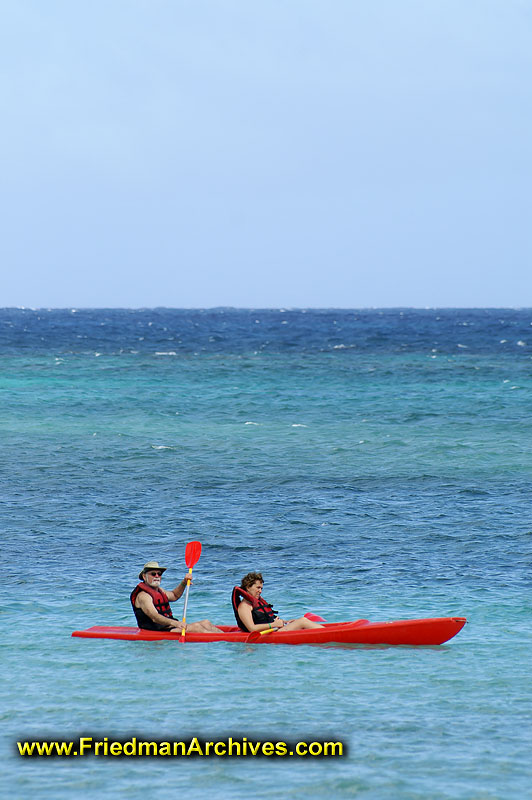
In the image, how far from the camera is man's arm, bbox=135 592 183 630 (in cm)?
1577

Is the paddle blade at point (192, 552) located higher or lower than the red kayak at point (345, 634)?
higher

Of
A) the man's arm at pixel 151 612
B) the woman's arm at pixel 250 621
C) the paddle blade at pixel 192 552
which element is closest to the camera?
the woman's arm at pixel 250 621

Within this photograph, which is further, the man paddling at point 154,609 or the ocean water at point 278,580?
the man paddling at point 154,609

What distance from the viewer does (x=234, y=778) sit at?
11156mm

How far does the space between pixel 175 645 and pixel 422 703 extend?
4.16 meters

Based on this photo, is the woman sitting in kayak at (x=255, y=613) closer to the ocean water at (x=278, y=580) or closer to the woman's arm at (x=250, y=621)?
the woman's arm at (x=250, y=621)

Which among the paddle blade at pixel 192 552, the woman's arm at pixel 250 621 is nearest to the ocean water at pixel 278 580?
the woman's arm at pixel 250 621

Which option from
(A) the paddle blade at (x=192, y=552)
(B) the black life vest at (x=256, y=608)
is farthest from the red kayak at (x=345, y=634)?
(A) the paddle blade at (x=192, y=552)

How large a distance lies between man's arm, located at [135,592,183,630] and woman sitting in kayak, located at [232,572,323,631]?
0.93 meters

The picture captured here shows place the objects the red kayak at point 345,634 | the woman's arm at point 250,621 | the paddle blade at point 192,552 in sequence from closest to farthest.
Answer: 1. the red kayak at point 345,634
2. the woman's arm at point 250,621
3. the paddle blade at point 192,552

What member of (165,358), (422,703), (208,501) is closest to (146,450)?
(208,501)

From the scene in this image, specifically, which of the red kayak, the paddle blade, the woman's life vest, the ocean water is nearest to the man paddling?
the woman's life vest

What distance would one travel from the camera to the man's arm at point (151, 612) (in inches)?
621

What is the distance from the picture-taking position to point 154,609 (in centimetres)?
1585
